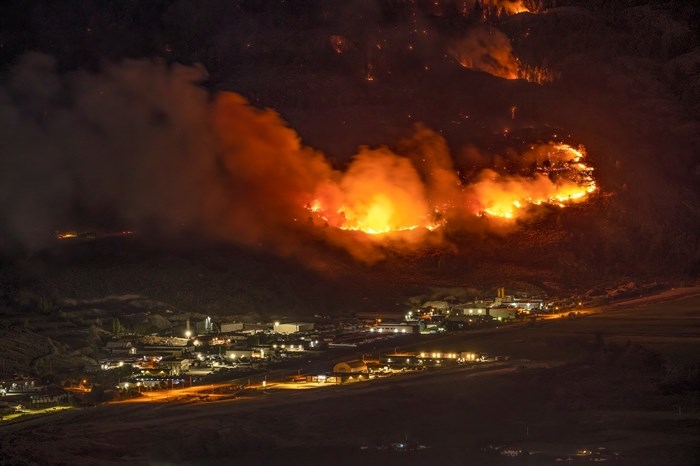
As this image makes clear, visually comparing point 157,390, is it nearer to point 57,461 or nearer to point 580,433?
point 57,461

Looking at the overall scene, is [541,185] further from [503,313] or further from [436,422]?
[436,422]

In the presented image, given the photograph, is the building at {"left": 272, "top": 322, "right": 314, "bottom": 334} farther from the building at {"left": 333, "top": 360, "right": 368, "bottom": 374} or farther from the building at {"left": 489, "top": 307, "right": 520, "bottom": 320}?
the building at {"left": 489, "top": 307, "right": 520, "bottom": 320}

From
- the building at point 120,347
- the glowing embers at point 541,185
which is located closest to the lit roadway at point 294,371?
the building at point 120,347

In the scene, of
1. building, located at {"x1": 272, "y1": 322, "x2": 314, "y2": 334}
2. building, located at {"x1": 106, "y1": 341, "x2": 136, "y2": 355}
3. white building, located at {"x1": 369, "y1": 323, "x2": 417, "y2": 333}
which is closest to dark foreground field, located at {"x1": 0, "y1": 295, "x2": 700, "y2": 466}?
building, located at {"x1": 106, "y1": 341, "x2": 136, "y2": 355}

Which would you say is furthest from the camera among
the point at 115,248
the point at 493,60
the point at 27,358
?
the point at 493,60

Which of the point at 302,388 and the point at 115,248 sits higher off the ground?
the point at 115,248

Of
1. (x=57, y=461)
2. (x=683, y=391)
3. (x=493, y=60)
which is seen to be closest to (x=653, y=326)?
(x=683, y=391)
